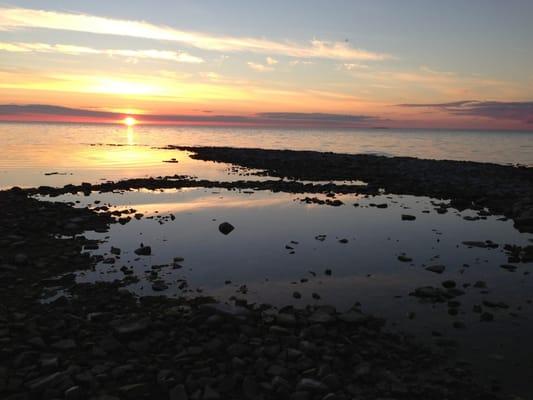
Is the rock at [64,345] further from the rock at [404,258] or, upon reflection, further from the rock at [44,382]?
the rock at [404,258]

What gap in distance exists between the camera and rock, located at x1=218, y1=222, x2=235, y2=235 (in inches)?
852

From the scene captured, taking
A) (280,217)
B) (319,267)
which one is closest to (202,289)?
(319,267)

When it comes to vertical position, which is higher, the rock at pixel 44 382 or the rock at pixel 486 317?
the rock at pixel 486 317

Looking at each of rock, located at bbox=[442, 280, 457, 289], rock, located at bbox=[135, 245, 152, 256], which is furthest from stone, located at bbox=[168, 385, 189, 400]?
rock, located at bbox=[135, 245, 152, 256]

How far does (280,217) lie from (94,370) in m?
17.5

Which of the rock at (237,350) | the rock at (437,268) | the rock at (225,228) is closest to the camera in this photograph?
the rock at (237,350)

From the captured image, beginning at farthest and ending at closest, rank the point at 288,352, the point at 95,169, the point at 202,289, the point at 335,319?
the point at 95,169, the point at 202,289, the point at 335,319, the point at 288,352

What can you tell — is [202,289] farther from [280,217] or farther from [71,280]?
[280,217]

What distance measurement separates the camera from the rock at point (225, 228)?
21.6m

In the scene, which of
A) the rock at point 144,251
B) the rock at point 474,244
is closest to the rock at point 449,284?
the rock at point 474,244

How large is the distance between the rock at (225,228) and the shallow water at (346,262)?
33 cm

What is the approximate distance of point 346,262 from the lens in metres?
16.8

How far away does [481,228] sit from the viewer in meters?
22.6

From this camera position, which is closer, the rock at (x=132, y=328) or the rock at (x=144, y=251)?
the rock at (x=132, y=328)
